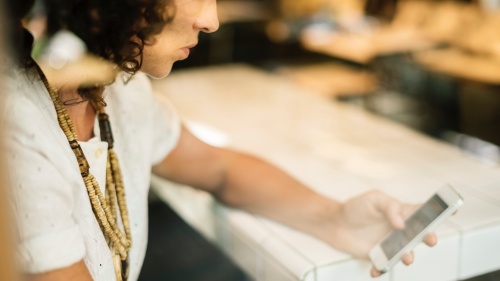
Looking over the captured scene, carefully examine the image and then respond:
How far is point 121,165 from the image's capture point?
3.35 feet

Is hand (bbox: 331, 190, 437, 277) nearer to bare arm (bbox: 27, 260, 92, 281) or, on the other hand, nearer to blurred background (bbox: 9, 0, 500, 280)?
bare arm (bbox: 27, 260, 92, 281)

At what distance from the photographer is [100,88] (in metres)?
0.93

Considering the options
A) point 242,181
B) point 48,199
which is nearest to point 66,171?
point 48,199

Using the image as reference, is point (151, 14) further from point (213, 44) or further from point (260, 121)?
point (213, 44)

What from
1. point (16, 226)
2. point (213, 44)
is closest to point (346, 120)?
point (16, 226)

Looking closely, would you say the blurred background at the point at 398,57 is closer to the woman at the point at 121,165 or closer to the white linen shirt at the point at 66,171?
the woman at the point at 121,165

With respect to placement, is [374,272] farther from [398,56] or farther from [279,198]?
[398,56]

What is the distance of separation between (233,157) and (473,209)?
20.4 inches

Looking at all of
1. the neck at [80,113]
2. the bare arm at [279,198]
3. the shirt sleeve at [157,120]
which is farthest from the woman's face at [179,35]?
the bare arm at [279,198]

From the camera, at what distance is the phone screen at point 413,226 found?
0.94m

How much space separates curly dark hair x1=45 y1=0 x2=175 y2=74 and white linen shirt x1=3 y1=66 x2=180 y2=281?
0.10 metres

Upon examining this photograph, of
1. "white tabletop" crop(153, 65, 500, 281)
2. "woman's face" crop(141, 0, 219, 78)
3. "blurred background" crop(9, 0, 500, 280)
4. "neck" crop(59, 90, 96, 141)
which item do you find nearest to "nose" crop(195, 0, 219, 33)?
"woman's face" crop(141, 0, 219, 78)

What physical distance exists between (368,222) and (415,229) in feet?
0.44

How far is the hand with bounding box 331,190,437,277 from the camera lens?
1021 millimetres
